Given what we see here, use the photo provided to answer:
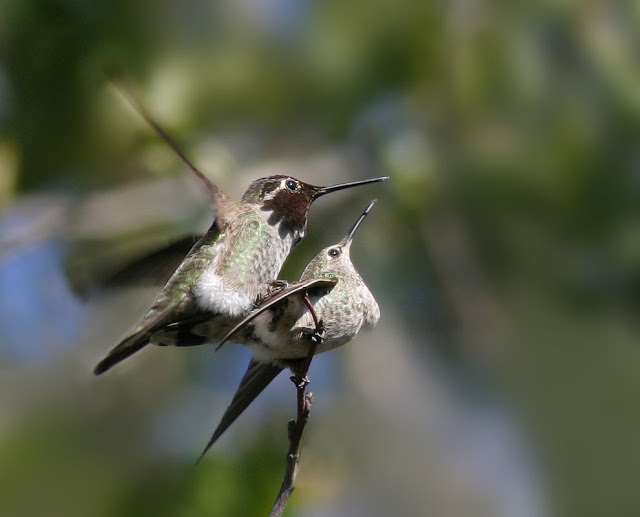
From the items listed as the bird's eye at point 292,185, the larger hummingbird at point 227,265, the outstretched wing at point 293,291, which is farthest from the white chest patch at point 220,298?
the bird's eye at point 292,185

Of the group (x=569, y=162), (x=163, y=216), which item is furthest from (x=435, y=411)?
(x=163, y=216)

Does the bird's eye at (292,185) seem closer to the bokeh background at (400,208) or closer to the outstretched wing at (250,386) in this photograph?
the outstretched wing at (250,386)

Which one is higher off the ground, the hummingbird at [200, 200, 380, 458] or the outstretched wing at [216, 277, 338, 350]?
the outstretched wing at [216, 277, 338, 350]

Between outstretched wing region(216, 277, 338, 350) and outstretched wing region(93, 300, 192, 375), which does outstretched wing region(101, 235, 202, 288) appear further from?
outstretched wing region(216, 277, 338, 350)

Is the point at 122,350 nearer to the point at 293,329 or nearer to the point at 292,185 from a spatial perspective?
the point at 293,329

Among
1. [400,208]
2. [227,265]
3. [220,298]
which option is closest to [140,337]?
[220,298]

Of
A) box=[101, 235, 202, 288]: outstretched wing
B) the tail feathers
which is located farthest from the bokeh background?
the tail feathers

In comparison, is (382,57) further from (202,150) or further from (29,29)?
(29,29)
